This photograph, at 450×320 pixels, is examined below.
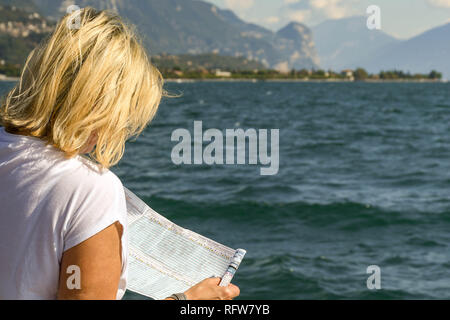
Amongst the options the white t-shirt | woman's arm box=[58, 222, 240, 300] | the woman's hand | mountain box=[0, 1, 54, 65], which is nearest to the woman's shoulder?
the white t-shirt

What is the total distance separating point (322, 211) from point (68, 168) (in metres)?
10.7

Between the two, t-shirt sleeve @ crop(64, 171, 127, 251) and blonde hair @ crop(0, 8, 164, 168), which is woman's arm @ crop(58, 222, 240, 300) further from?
blonde hair @ crop(0, 8, 164, 168)

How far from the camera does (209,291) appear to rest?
192 cm

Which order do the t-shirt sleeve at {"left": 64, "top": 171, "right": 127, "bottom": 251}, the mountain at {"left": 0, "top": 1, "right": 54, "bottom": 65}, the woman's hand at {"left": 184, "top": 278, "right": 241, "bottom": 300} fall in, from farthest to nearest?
the mountain at {"left": 0, "top": 1, "right": 54, "bottom": 65}
the woman's hand at {"left": 184, "top": 278, "right": 241, "bottom": 300}
the t-shirt sleeve at {"left": 64, "top": 171, "right": 127, "bottom": 251}

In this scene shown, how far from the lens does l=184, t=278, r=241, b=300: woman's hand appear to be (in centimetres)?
190

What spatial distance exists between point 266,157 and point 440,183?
636 centimetres

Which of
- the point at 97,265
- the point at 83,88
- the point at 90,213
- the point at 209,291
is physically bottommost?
the point at 209,291

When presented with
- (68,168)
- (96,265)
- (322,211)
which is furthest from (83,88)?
(322,211)

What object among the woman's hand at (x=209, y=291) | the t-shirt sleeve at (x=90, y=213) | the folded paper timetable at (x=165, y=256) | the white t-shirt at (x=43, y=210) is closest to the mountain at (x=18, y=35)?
the folded paper timetable at (x=165, y=256)

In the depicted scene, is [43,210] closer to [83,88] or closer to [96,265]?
[96,265]

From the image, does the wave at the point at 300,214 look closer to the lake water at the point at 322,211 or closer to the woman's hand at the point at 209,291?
the lake water at the point at 322,211

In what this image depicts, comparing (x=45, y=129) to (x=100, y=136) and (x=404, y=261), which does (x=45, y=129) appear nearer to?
(x=100, y=136)
